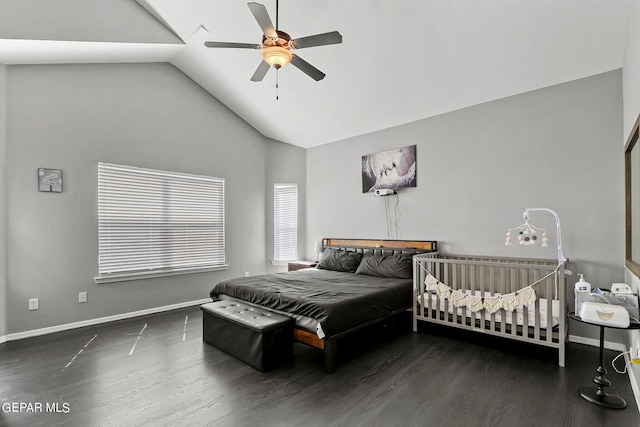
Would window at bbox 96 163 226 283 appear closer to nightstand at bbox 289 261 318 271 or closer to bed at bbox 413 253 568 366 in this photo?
nightstand at bbox 289 261 318 271

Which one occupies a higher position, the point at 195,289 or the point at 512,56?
the point at 512,56

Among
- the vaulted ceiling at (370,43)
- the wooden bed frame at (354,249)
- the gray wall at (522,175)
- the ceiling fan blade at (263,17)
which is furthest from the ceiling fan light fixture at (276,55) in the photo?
the gray wall at (522,175)

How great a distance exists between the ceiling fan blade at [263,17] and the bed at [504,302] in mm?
2765

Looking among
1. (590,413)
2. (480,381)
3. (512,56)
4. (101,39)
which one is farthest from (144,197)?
(590,413)

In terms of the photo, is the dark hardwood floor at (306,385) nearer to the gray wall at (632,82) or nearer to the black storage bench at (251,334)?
the black storage bench at (251,334)

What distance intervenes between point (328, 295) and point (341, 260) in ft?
5.60

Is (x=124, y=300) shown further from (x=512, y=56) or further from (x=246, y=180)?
(x=512, y=56)

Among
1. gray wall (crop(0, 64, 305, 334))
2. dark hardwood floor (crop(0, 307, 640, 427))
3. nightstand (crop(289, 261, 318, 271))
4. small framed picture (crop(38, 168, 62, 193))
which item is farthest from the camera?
nightstand (crop(289, 261, 318, 271))

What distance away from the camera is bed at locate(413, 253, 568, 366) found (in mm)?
2873

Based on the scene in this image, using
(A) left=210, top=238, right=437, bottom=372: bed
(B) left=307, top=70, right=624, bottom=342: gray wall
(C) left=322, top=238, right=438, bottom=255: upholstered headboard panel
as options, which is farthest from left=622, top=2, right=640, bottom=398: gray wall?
(C) left=322, top=238, right=438, bottom=255: upholstered headboard panel

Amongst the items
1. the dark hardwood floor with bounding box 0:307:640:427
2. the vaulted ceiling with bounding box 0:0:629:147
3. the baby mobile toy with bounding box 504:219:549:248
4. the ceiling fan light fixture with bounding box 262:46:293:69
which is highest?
the vaulted ceiling with bounding box 0:0:629:147

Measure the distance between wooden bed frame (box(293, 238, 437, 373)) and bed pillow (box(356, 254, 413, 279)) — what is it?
0.28m

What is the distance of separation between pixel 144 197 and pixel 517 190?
15.9 ft

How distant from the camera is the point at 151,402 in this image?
226cm
